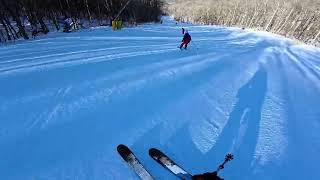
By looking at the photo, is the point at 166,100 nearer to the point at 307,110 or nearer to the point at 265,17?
the point at 307,110

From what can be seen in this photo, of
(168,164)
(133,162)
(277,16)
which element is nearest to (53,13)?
(133,162)

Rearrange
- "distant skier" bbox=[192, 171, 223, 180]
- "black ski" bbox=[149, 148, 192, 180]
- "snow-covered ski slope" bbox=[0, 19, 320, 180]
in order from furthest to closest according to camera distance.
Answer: "snow-covered ski slope" bbox=[0, 19, 320, 180] < "black ski" bbox=[149, 148, 192, 180] < "distant skier" bbox=[192, 171, 223, 180]

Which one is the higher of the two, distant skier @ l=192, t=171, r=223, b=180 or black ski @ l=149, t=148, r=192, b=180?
distant skier @ l=192, t=171, r=223, b=180

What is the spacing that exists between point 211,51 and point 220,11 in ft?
244

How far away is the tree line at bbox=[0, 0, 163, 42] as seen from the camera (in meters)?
26.0

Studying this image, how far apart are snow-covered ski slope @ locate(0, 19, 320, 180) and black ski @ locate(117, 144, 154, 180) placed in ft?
0.53

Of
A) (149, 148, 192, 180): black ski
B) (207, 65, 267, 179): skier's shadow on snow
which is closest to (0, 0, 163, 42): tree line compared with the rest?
(207, 65, 267, 179): skier's shadow on snow

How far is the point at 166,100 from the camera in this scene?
33.2ft

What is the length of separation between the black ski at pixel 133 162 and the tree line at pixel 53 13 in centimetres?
1958

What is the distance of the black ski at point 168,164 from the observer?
6344mm

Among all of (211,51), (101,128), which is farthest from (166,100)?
(211,51)

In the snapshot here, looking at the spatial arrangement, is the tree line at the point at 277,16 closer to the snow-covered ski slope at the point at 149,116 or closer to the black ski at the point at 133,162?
the snow-covered ski slope at the point at 149,116

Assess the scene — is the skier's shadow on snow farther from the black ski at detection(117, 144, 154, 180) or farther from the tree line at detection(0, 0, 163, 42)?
the tree line at detection(0, 0, 163, 42)

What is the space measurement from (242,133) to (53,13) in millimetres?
30981
